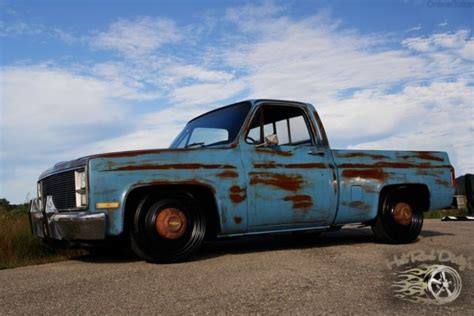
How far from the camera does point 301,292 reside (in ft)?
11.4

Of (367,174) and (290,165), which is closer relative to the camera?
(290,165)

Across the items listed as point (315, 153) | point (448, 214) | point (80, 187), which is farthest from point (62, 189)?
point (448, 214)

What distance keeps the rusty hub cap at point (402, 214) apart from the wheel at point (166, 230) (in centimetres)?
276

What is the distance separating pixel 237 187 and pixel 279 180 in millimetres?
Result: 553

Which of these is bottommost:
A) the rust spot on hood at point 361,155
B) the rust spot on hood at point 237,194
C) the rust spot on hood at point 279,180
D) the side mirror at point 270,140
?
the rust spot on hood at point 237,194

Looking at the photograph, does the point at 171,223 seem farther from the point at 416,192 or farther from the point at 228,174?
the point at 416,192

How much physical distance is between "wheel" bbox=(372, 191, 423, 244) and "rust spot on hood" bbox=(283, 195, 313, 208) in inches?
46.5

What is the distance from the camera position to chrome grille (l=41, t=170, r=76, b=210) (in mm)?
4922

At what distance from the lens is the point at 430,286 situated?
3379mm

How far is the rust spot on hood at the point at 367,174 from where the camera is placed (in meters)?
6.04

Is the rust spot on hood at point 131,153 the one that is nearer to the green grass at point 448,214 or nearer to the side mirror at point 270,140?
the side mirror at point 270,140

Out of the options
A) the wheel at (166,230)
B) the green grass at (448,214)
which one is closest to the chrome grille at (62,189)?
the wheel at (166,230)

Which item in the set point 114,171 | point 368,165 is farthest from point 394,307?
point 368,165

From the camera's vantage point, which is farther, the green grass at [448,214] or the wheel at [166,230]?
the green grass at [448,214]
